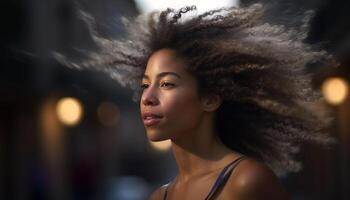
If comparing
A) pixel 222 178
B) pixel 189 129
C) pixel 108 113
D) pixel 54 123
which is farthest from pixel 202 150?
pixel 108 113

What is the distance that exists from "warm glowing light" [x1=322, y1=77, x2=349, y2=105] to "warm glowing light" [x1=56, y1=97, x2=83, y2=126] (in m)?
4.17

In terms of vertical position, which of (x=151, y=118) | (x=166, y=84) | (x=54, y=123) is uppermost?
(x=166, y=84)

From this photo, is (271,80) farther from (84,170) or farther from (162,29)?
(84,170)

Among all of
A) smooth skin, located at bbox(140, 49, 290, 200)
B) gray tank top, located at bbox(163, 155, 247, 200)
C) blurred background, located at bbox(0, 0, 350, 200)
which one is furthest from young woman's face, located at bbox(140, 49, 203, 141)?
blurred background, located at bbox(0, 0, 350, 200)

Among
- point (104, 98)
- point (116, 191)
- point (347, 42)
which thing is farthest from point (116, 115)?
point (347, 42)

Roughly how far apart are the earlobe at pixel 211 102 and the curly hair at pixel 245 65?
0.7 inches

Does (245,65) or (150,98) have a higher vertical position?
(245,65)

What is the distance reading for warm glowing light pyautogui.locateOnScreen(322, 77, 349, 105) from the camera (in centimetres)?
884

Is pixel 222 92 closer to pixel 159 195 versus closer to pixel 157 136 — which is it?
pixel 157 136

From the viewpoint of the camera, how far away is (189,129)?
9.70 ft

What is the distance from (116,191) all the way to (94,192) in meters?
0.56

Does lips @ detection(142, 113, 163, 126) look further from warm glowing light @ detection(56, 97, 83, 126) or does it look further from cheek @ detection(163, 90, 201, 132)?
warm glowing light @ detection(56, 97, 83, 126)

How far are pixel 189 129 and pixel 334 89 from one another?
6222mm

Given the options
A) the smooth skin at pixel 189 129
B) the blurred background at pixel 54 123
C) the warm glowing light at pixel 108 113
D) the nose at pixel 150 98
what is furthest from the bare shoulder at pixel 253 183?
the warm glowing light at pixel 108 113
